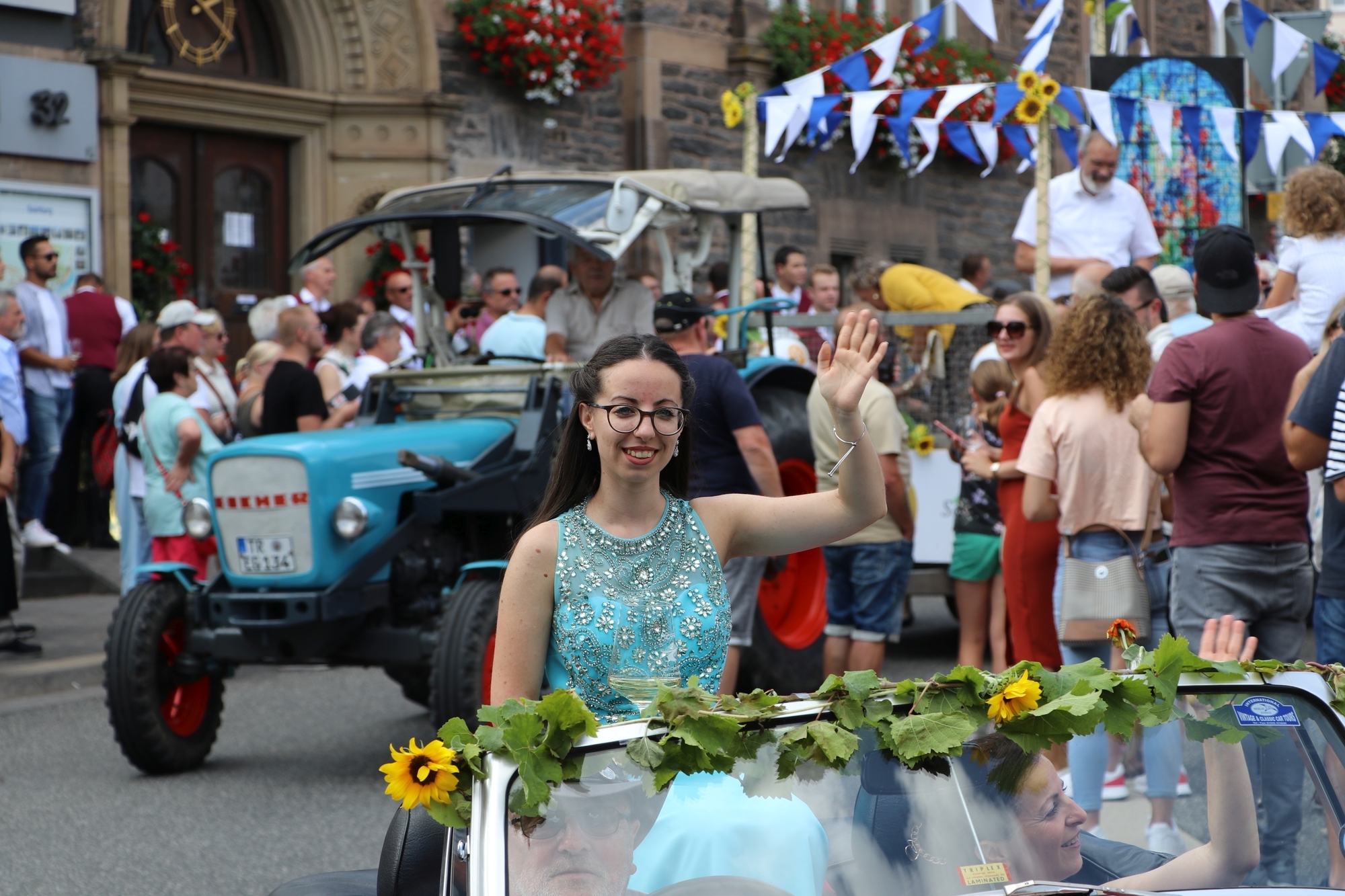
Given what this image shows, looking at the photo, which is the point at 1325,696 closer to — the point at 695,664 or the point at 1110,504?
the point at 695,664

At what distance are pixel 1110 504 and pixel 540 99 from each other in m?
11.7

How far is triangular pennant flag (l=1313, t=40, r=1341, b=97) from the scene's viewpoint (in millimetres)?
10602

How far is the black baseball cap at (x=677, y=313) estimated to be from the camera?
20.1ft

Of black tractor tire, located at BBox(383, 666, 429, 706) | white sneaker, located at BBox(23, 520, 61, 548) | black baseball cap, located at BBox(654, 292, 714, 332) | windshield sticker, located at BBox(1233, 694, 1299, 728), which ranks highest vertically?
black baseball cap, located at BBox(654, 292, 714, 332)

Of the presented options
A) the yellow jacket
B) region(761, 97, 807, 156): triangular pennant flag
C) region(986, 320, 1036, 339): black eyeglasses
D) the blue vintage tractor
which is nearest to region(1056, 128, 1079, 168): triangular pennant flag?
the yellow jacket

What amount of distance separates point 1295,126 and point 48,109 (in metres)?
9.06

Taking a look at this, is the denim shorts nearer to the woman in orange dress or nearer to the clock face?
the woman in orange dress

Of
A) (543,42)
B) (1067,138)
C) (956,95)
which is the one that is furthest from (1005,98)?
(543,42)

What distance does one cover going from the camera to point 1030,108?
872 centimetres

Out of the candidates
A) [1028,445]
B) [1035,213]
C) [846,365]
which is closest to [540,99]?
[1035,213]

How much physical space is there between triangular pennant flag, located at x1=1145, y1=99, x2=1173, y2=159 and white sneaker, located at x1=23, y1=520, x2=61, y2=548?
781 centimetres

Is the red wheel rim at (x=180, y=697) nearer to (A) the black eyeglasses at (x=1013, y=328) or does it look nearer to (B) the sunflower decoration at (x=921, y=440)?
(A) the black eyeglasses at (x=1013, y=328)

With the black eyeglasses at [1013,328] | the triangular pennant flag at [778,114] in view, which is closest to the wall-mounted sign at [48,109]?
the triangular pennant flag at [778,114]

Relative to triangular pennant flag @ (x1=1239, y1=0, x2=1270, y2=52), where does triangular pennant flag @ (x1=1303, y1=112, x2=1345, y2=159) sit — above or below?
below
